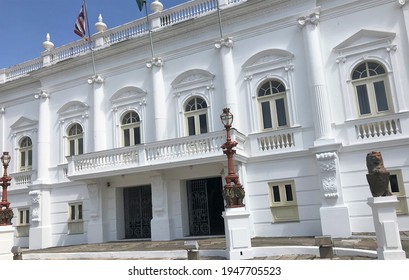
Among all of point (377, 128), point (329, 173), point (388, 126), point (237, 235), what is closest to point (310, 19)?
point (377, 128)

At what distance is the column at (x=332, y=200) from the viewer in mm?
12242

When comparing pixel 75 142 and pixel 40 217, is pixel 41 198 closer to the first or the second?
pixel 40 217

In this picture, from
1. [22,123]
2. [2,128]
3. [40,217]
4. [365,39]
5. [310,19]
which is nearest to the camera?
[365,39]

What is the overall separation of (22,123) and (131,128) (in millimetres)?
7142

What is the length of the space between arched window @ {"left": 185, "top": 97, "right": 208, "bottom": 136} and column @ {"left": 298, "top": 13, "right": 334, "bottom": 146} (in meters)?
4.54

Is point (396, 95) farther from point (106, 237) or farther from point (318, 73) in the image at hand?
point (106, 237)

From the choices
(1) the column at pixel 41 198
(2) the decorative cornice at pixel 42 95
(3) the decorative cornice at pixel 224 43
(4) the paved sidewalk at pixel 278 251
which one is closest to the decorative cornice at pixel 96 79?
(2) the decorative cornice at pixel 42 95

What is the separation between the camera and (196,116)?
15.7 meters

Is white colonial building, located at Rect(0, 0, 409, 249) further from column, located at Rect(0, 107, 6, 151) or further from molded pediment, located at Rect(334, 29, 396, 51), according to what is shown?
column, located at Rect(0, 107, 6, 151)

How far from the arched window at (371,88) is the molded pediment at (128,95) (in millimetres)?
9010

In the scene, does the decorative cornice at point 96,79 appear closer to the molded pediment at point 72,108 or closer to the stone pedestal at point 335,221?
the molded pediment at point 72,108

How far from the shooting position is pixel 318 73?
13.4 meters

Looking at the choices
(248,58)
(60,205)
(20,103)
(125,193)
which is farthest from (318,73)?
(20,103)

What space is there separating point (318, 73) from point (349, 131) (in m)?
2.37
